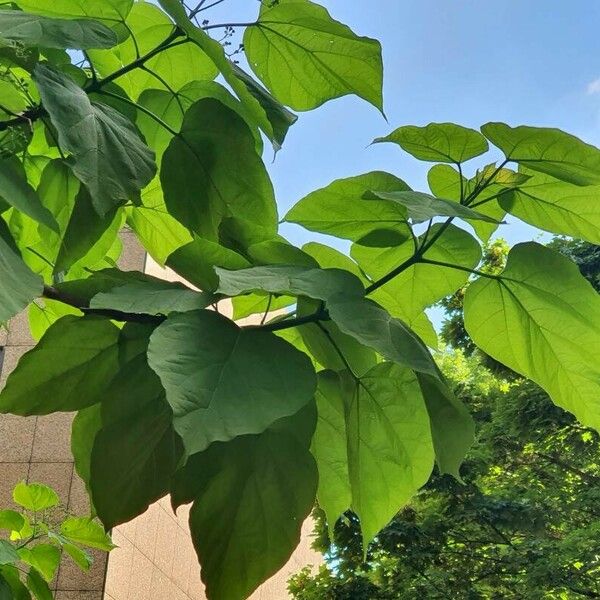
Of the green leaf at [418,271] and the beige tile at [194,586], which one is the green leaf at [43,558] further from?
the beige tile at [194,586]

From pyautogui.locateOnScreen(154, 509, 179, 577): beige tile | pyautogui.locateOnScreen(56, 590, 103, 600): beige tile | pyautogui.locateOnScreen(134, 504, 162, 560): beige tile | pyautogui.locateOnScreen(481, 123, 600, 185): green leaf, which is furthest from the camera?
pyautogui.locateOnScreen(154, 509, 179, 577): beige tile

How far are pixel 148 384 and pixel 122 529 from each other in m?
3.93

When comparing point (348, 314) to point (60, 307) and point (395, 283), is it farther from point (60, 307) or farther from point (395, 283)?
point (60, 307)

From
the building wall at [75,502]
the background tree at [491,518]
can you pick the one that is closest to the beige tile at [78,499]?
the building wall at [75,502]

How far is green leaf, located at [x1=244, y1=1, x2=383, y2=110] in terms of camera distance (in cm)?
35

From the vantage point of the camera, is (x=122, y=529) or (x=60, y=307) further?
(x=122, y=529)

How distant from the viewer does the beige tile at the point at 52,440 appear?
413cm

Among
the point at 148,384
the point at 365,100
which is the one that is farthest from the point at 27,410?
the point at 365,100

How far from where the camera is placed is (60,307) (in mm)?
432

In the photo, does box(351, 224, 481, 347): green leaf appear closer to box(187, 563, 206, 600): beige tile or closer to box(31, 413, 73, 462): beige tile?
box(31, 413, 73, 462): beige tile

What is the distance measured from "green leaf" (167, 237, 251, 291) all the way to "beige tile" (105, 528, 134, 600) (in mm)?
3805

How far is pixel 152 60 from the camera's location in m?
0.41

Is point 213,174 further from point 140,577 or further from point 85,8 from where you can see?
point 140,577

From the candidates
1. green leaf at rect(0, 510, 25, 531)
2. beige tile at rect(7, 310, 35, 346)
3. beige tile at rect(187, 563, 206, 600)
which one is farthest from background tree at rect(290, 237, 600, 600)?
green leaf at rect(0, 510, 25, 531)
